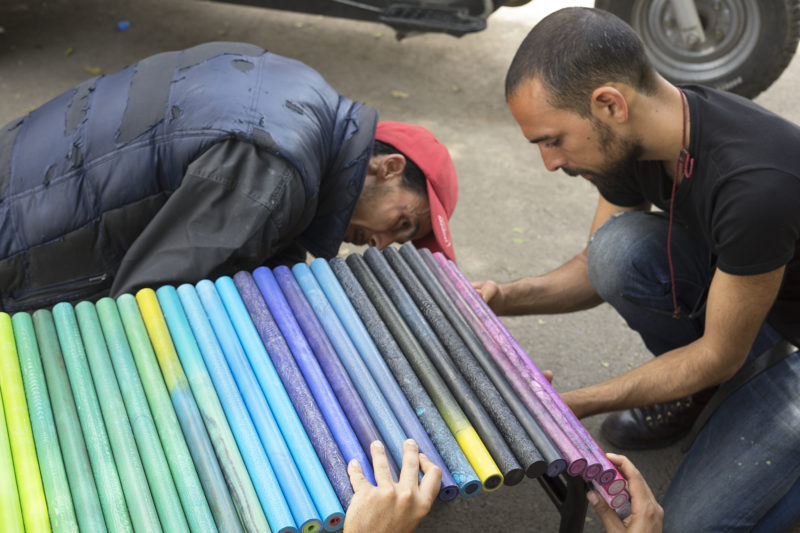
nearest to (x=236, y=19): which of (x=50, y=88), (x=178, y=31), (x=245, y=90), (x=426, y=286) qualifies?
(x=178, y=31)

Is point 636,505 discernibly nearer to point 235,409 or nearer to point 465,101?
point 235,409

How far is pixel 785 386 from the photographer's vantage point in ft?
6.91

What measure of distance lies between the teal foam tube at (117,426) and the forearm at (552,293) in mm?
1133

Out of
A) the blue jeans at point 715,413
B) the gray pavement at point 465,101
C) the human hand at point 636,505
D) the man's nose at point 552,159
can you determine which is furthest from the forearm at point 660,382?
the man's nose at point 552,159

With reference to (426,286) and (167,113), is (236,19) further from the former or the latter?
(426,286)

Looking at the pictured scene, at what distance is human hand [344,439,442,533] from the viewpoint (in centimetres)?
128

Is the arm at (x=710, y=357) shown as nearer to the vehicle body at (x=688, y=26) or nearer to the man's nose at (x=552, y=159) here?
the man's nose at (x=552, y=159)

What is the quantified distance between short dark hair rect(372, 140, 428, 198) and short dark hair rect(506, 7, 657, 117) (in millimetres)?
443

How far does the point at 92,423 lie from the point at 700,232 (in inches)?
61.9

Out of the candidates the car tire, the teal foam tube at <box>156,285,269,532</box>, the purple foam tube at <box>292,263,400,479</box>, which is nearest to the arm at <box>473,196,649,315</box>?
the purple foam tube at <box>292,263,400,479</box>

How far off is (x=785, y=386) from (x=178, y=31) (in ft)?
14.0

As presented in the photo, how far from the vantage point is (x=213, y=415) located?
1.44 meters

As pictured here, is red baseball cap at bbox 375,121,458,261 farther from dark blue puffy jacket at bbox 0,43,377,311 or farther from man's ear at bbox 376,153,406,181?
dark blue puffy jacket at bbox 0,43,377,311

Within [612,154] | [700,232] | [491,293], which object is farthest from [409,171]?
[700,232]
